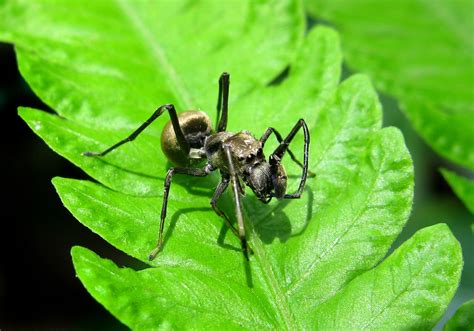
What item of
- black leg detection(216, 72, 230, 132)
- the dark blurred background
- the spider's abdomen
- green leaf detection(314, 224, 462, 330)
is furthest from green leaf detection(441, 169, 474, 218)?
the dark blurred background

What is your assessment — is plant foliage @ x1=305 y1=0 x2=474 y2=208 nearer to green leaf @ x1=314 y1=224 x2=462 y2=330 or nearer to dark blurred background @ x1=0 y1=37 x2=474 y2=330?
dark blurred background @ x1=0 y1=37 x2=474 y2=330

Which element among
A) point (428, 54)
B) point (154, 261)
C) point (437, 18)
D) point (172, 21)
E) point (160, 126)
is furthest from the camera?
point (437, 18)

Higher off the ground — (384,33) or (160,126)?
(384,33)

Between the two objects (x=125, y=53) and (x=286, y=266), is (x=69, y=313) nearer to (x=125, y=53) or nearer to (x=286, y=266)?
(x=125, y=53)

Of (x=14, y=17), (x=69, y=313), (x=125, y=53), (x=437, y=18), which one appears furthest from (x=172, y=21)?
(x=69, y=313)

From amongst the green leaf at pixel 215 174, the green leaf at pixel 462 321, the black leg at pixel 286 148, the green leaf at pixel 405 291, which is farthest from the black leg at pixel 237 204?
the green leaf at pixel 462 321

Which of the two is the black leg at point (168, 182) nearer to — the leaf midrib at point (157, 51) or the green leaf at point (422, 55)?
the leaf midrib at point (157, 51)

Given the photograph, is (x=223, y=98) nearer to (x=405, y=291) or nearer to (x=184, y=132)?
(x=184, y=132)
